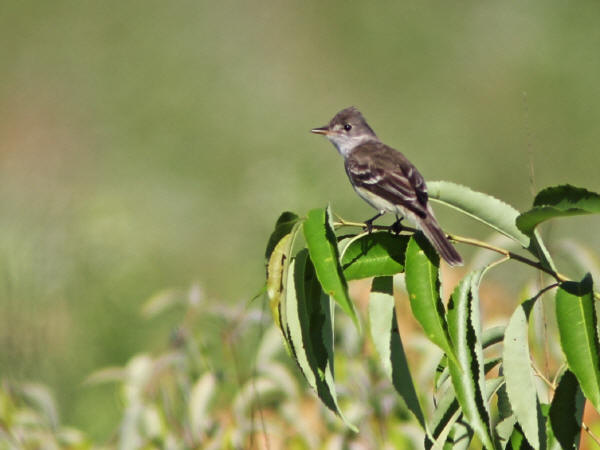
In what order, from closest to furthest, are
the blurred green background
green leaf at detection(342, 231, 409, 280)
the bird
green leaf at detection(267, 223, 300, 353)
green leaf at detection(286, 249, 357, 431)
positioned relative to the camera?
green leaf at detection(267, 223, 300, 353) < green leaf at detection(286, 249, 357, 431) < green leaf at detection(342, 231, 409, 280) < the bird < the blurred green background

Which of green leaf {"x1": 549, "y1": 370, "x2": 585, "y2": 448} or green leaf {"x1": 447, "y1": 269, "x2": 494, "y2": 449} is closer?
green leaf {"x1": 447, "y1": 269, "x2": 494, "y2": 449}

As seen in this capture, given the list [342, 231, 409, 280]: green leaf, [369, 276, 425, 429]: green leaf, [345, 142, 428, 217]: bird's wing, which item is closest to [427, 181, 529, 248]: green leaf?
[342, 231, 409, 280]: green leaf

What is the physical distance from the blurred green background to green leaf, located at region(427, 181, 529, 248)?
424 cm

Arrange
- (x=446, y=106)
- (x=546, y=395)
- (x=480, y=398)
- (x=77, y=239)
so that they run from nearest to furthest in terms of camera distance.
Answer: (x=480, y=398), (x=546, y=395), (x=77, y=239), (x=446, y=106)

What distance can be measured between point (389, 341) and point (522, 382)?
460 mm

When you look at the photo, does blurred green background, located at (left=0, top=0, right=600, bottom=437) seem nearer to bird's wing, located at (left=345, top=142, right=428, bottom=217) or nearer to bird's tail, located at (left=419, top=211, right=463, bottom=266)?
bird's wing, located at (left=345, top=142, right=428, bottom=217)

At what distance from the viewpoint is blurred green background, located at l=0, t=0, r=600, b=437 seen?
844 centimetres

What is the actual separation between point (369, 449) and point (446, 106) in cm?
1168

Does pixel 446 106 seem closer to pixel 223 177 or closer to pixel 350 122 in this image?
pixel 223 177

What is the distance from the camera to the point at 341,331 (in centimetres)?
547

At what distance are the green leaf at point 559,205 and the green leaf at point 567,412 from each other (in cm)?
52

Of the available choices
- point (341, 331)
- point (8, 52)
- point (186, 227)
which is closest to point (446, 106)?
point (186, 227)

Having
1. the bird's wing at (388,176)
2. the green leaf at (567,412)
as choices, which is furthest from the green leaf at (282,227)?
the bird's wing at (388,176)

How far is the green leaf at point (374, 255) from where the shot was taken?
2910 millimetres
